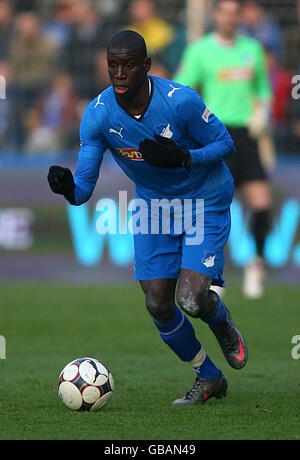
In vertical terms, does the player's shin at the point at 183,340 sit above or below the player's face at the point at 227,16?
below

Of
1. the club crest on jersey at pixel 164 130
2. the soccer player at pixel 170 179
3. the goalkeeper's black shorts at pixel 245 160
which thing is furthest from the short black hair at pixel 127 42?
the goalkeeper's black shorts at pixel 245 160

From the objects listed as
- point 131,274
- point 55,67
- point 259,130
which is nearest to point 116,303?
point 131,274

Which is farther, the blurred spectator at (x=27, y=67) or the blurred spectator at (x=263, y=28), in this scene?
the blurred spectator at (x=263, y=28)

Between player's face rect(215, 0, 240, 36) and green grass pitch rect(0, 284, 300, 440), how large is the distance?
2.98 metres

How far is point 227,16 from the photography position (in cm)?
1015

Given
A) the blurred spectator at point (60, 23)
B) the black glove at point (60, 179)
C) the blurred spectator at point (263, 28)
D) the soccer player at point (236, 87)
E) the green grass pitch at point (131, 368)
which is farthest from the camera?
the blurred spectator at point (60, 23)

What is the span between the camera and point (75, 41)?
13.1 metres

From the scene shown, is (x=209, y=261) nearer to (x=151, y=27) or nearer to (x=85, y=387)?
(x=85, y=387)

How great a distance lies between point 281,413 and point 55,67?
8581 mm

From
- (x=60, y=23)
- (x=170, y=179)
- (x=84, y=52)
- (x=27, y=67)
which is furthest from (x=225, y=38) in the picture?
(x=170, y=179)

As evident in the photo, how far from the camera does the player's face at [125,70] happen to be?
5.34 m

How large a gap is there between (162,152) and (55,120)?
25.8ft

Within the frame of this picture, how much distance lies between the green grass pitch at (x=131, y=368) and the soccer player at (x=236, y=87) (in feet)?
4.21

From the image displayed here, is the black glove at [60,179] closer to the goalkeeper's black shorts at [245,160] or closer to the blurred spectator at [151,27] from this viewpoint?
the goalkeeper's black shorts at [245,160]
